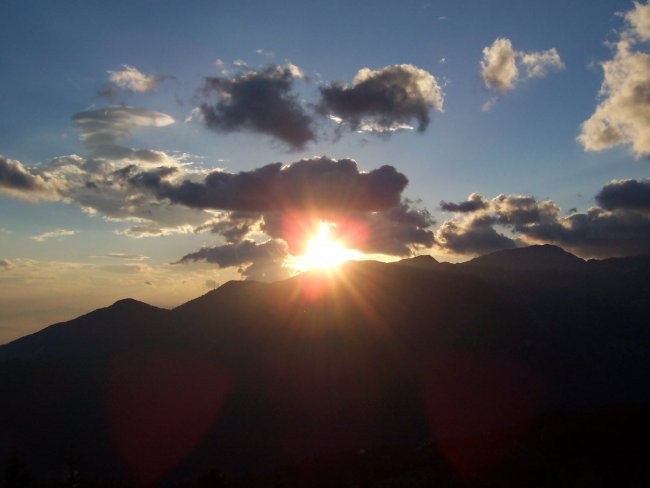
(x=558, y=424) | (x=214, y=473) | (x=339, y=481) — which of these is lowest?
(x=339, y=481)

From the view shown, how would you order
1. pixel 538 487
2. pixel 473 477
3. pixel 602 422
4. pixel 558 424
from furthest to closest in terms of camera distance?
pixel 558 424, pixel 602 422, pixel 473 477, pixel 538 487

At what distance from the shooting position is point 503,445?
3962 inches

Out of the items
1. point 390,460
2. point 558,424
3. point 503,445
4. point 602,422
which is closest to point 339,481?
point 390,460

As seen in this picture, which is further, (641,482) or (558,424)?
(558,424)

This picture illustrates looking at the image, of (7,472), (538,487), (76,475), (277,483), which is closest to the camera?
(76,475)

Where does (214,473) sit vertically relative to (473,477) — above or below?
above

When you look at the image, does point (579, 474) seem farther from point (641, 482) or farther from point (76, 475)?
point (76, 475)

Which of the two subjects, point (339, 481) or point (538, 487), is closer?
point (538, 487)

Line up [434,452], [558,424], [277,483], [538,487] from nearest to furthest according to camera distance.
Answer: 1. [538,487]
2. [558,424]
3. [434,452]
4. [277,483]

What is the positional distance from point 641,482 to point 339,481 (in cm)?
5633

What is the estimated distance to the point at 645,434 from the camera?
8994cm

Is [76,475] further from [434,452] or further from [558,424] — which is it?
[558,424]

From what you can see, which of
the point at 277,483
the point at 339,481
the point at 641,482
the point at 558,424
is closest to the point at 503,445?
the point at 558,424

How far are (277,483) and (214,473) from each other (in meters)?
54.7
